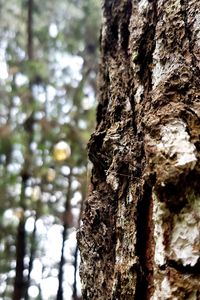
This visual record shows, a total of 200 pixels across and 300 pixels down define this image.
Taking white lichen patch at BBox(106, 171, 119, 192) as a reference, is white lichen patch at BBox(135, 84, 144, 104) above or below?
above

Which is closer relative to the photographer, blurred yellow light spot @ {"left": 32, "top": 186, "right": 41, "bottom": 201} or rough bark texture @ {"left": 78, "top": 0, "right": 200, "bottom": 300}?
rough bark texture @ {"left": 78, "top": 0, "right": 200, "bottom": 300}

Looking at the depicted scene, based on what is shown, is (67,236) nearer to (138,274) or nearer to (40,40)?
(40,40)

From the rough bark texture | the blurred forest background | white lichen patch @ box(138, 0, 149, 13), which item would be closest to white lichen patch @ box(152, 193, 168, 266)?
the rough bark texture

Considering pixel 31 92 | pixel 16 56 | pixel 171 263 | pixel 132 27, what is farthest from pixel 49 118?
pixel 171 263

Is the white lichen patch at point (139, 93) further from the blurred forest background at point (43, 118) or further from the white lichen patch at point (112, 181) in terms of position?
the blurred forest background at point (43, 118)

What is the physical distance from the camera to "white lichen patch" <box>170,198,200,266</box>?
19.6 inches

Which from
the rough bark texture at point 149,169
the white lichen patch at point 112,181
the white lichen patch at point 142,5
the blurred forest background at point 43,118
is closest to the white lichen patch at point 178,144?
the rough bark texture at point 149,169

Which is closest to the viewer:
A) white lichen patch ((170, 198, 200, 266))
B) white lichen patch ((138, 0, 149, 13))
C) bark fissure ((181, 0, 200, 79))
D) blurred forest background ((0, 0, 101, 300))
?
white lichen patch ((170, 198, 200, 266))

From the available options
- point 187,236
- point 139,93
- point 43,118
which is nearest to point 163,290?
point 187,236

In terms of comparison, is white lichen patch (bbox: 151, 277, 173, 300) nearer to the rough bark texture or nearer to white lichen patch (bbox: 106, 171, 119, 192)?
the rough bark texture

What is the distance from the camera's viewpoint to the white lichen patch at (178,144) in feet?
1.71

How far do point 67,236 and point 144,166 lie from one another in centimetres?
581

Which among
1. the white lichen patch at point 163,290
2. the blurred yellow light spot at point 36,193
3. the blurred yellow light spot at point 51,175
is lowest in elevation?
the white lichen patch at point 163,290

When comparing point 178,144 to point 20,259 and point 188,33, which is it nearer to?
point 188,33
